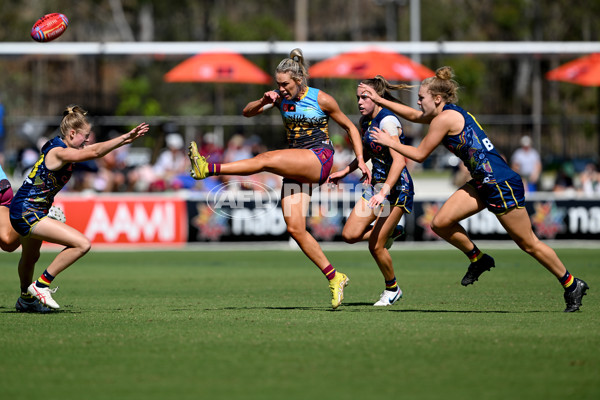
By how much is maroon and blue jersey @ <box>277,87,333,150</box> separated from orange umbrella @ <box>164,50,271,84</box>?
13736 mm

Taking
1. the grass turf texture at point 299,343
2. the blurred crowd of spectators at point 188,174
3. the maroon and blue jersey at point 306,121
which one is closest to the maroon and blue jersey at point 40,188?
the grass turf texture at point 299,343

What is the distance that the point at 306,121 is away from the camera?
8.97 m

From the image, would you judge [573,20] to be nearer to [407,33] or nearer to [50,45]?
[407,33]

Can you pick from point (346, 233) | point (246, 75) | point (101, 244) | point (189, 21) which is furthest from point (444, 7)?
point (346, 233)

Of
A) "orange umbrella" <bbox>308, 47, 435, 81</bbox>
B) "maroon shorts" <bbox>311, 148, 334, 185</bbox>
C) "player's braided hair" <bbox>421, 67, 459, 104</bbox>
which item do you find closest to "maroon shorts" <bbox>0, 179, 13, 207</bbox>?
"maroon shorts" <bbox>311, 148, 334, 185</bbox>

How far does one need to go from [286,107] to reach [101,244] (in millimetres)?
10617

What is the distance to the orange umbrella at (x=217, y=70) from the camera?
22719 mm

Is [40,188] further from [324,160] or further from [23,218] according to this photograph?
[324,160]

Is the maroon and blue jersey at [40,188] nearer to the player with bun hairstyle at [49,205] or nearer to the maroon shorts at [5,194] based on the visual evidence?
the player with bun hairstyle at [49,205]

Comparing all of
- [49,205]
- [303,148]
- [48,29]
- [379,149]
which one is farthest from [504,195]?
[48,29]

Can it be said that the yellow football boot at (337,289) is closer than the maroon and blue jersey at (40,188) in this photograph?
No

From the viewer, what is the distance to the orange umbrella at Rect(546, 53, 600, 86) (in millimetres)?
22839

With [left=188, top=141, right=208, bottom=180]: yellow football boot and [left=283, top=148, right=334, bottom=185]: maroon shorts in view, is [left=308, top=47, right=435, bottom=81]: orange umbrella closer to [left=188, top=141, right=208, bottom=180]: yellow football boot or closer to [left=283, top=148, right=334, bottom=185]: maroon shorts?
[left=283, top=148, right=334, bottom=185]: maroon shorts

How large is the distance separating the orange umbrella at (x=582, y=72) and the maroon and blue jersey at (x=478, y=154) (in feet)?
49.9
